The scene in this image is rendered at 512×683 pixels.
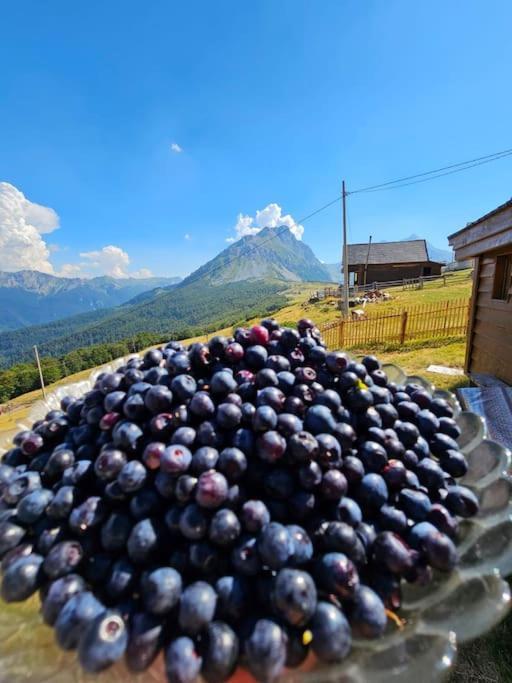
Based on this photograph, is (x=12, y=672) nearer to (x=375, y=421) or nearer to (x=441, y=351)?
(x=375, y=421)

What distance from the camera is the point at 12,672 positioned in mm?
1047

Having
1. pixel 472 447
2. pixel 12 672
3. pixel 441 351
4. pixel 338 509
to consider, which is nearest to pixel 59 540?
pixel 12 672

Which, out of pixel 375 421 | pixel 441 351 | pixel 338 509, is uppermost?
pixel 375 421

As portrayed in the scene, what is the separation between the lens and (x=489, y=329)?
5832 millimetres

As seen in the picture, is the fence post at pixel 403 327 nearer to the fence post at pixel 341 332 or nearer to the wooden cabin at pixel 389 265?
the fence post at pixel 341 332

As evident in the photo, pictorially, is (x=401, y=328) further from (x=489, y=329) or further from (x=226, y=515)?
(x=226, y=515)

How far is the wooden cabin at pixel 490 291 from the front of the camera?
4.66m

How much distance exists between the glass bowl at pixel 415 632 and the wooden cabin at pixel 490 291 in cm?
442

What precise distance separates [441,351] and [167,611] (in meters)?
11.5

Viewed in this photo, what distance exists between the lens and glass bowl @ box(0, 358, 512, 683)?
1000mm

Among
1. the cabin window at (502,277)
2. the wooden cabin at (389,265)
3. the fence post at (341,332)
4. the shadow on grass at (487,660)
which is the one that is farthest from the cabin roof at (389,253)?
the shadow on grass at (487,660)

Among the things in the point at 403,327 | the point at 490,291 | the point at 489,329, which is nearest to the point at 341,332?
the point at 403,327

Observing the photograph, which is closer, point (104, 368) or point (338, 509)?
point (338, 509)

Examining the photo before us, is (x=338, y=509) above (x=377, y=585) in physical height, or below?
above
